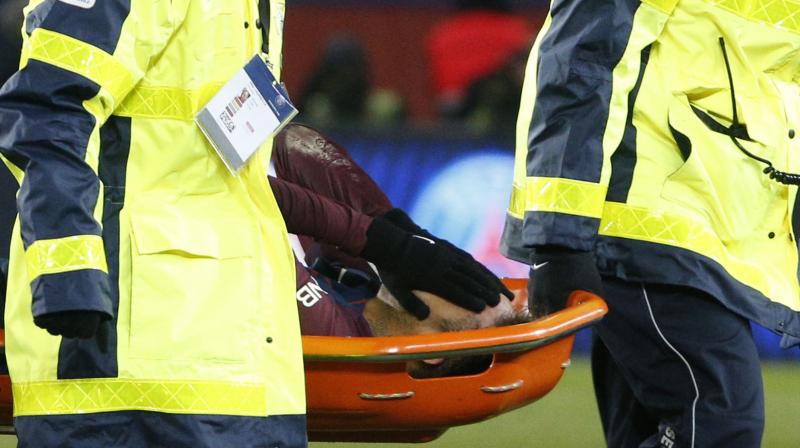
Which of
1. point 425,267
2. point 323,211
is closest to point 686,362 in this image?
point 425,267

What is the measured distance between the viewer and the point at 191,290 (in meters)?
2.57

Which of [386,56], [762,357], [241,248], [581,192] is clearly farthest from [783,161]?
[386,56]

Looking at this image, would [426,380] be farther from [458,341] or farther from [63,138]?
[63,138]

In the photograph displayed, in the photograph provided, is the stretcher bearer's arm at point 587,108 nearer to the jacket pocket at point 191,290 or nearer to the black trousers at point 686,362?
the black trousers at point 686,362

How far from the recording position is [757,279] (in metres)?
3.23

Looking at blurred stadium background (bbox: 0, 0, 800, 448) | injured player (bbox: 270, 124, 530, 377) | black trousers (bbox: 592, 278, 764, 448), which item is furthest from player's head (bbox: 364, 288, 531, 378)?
blurred stadium background (bbox: 0, 0, 800, 448)

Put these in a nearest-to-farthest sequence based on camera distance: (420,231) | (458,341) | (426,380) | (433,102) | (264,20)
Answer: (264,20)
(458,341)
(426,380)
(420,231)
(433,102)

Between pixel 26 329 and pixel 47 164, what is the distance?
327mm

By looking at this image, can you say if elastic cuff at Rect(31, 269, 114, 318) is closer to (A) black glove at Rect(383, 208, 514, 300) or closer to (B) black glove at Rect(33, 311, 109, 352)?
(B) black glove at Rect(33, 311, 109, 352)

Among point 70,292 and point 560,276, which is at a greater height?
point 70,292

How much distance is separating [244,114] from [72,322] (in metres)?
0.48

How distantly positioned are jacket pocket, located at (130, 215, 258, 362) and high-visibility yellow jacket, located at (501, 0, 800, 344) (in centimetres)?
82

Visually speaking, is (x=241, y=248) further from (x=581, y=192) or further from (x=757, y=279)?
(x=757, y=279)

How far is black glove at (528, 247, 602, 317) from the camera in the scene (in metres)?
3.17
